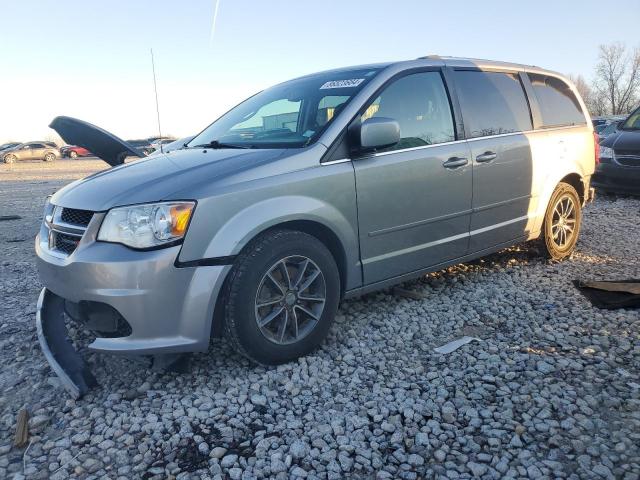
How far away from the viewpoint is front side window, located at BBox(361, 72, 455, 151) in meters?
3.44

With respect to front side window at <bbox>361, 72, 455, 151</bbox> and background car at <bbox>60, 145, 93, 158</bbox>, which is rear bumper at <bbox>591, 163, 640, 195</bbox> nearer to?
front side window at <bbox>361, 72, 455, 151</bbox>

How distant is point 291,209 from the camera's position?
2855mm

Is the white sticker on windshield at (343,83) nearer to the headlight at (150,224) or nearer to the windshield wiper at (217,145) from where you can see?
the windshield wiper at (217,145)

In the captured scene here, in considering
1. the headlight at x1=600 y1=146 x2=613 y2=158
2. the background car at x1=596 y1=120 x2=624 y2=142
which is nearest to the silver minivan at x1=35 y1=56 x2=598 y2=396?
the headlight at x1=600 y1=146 x2=613 y2=158

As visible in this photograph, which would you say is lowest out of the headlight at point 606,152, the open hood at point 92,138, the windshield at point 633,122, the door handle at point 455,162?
the headlight at point 606,152

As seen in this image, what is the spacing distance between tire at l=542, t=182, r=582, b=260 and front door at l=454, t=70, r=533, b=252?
1.38 feet

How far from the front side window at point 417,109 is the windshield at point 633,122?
6.65 metres

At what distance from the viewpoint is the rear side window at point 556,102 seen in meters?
4.64

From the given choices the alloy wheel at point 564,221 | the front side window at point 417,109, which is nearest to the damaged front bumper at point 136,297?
the front side window at point 417,109

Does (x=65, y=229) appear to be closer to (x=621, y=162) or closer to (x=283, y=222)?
(x=283, y=222)

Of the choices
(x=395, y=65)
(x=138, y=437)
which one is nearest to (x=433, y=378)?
(x=138, y=437)

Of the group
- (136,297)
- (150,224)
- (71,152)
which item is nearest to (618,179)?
(150,224)

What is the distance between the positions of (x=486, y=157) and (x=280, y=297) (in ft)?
6.98

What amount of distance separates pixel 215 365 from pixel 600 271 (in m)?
3.60
